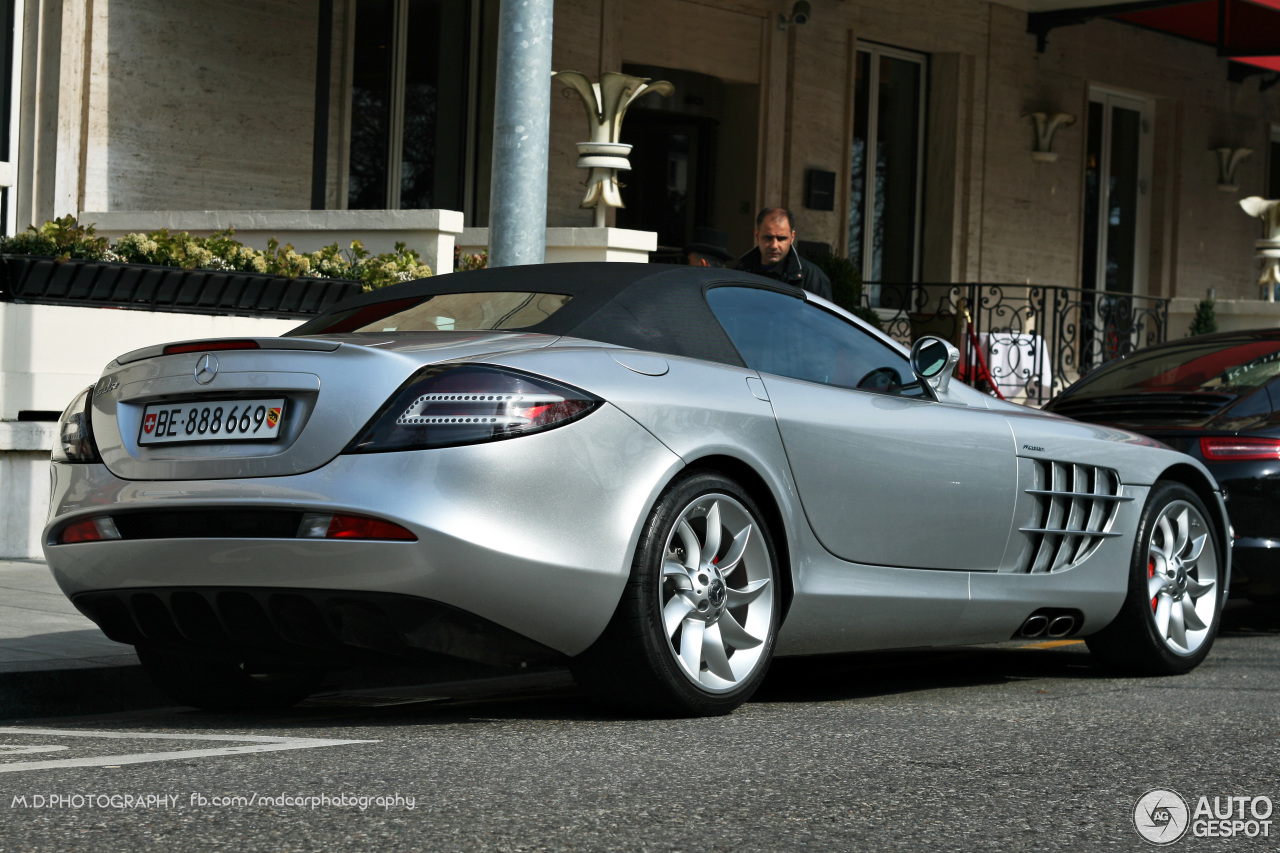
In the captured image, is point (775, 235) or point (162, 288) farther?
point (162, 288)

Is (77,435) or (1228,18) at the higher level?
(1228,18)

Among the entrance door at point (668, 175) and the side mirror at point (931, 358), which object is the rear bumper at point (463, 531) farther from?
the entrance door at point (668, 175)

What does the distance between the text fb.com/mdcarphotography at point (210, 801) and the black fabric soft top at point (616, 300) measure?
169 cm

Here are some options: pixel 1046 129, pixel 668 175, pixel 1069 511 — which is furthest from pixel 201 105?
pixel 1046 129

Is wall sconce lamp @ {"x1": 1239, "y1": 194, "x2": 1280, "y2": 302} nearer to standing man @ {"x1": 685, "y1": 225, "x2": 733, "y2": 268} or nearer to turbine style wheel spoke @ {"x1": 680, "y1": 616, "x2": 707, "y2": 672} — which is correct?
standing man @ {"x1": 685, "y1": 225, "x2": 733, "y2": 268}

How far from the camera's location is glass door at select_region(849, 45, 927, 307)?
1895cm

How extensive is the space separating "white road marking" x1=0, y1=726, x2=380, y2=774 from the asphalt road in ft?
0.04

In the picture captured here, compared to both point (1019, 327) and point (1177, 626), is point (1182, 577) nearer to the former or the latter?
point (1177, 626)

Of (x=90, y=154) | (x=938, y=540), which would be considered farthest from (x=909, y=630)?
(x=90, y=154)

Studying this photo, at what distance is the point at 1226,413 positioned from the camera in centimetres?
786

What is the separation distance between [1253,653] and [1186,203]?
15.8m

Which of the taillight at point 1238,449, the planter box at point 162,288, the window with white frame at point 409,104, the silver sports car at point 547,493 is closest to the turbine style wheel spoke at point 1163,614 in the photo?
the silver sports car at point 547,493

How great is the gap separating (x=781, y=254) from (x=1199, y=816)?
5.31m

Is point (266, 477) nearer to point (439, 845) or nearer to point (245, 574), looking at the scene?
point (245, 574)
